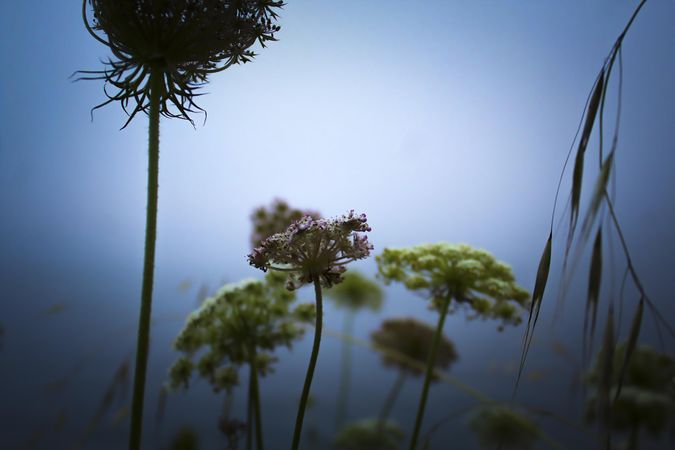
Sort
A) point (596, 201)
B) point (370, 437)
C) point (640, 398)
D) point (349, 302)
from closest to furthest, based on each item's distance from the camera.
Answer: point (596, 201)
point (640, 398)
point (370, 437)
point (349, 302)

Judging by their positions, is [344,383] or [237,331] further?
[344,383]

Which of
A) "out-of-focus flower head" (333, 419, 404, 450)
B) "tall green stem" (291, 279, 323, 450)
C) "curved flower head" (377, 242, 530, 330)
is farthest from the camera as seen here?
"out-of-focus flower head" (333, 419, 404, 450)

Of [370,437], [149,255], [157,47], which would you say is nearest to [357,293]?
[370,437]

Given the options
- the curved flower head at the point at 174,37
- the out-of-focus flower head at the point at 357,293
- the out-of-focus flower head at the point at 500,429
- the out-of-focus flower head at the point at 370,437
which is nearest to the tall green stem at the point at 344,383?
the out-of-focus flower head at the point at 357,293

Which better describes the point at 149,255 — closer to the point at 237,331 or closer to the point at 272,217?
the point at 237,331

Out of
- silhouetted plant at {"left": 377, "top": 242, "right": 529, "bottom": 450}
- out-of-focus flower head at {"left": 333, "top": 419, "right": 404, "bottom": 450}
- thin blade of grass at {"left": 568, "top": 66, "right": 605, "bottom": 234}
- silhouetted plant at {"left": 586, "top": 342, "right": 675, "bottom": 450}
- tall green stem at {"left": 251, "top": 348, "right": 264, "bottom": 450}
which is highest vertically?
thin blade of grass at {"left": 568, "top": 66, "right": 605, "bottom": 234}

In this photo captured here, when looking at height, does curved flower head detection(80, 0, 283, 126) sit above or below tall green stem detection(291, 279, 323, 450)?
above

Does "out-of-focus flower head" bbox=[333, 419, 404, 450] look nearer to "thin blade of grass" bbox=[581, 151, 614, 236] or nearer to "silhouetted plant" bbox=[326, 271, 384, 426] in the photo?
"silhouetted plant" bbox=[326, 271, 384, 426]

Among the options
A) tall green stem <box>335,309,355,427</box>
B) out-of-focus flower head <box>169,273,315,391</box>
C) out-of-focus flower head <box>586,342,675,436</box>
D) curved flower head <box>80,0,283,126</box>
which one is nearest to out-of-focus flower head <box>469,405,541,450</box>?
out-of-focus flower head <box>586,342,675,436</box>
